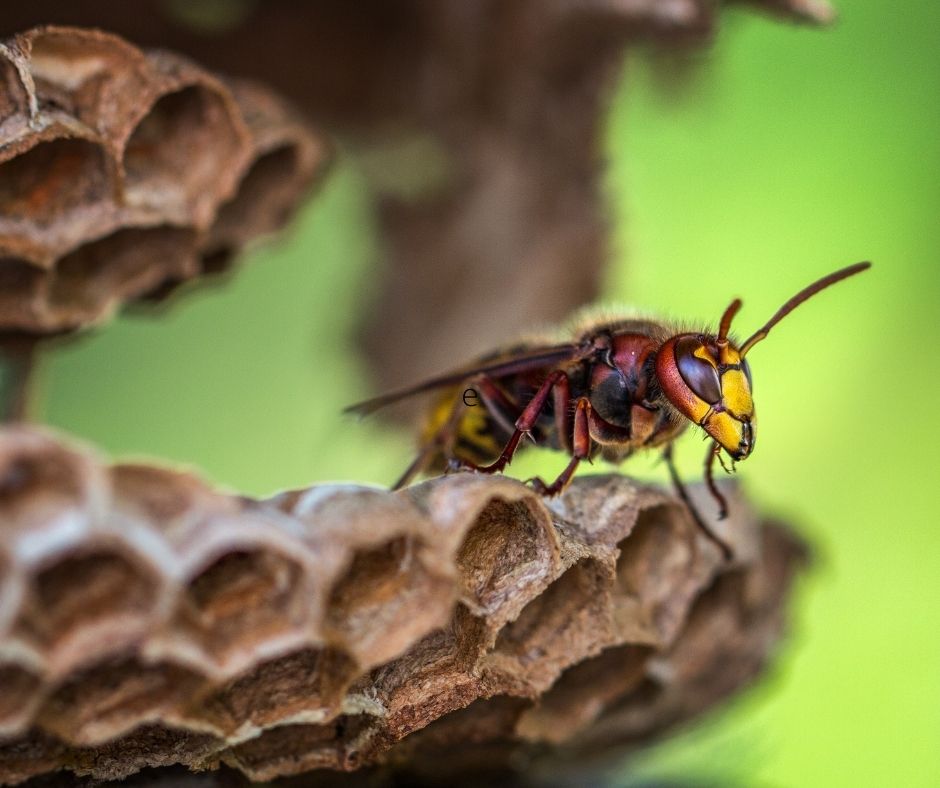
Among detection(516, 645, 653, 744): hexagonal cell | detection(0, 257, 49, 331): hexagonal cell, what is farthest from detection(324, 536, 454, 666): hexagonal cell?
detection(0, 257, 49, 331): hexagonal cell

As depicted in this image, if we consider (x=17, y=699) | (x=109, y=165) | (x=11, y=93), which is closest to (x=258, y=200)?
(x=109, y=165)

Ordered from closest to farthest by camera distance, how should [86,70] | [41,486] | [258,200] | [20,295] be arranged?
[41,486], [86,70], [20,295], [258,200]

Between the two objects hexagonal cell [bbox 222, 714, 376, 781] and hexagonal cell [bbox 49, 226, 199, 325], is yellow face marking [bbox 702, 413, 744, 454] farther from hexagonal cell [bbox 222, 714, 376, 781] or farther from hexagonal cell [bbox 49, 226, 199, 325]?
hexagonal cell [bbox 49, 226, 199, 325]

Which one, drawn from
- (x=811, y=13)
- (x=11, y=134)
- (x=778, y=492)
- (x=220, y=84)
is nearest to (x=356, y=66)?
(x=220, y=84)

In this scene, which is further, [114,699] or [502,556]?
[502,556]

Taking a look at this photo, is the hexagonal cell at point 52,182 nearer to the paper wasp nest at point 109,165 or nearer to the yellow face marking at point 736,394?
the paper wasp nest at point 109,165

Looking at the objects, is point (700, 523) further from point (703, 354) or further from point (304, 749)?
point (304, 749)

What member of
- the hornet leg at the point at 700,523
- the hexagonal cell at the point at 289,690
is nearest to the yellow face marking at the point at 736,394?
the hornet leg at the point at 700,523
